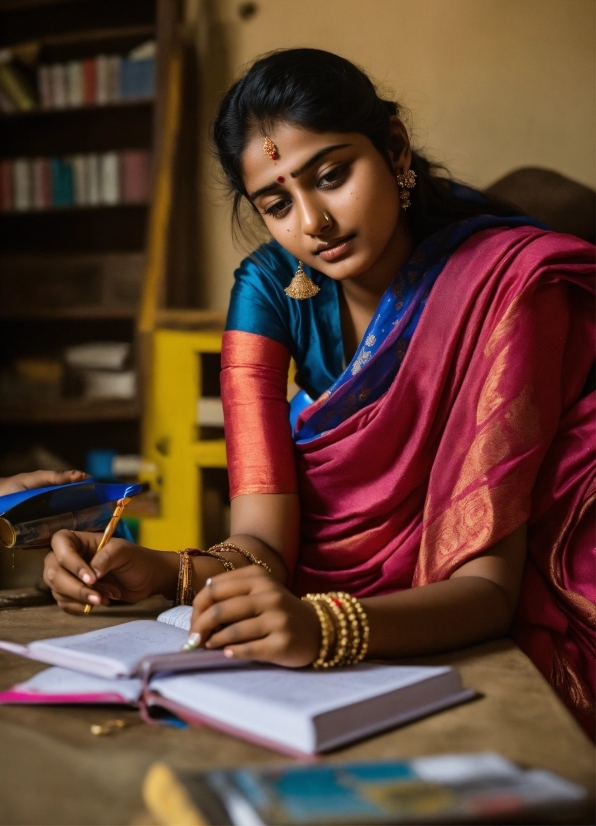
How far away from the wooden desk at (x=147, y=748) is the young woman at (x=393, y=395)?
0.63 feet

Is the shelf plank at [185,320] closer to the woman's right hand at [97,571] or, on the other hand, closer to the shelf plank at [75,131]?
the shelf plank at [75,131]

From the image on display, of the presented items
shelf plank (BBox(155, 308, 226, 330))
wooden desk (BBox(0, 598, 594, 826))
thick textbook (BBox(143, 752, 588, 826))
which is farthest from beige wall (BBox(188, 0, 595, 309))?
thick textbook (BBox(143, 752, 588, 826))

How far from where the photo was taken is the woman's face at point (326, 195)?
48.9 inches

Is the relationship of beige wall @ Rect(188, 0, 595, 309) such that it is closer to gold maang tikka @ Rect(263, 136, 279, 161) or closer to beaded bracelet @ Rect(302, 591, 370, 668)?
gold maang tikka @ Rect(263, 136, 279, 161)

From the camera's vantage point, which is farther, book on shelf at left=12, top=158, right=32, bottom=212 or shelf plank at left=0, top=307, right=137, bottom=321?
book on shelf at left=12, top=158, right=32, bottom=212

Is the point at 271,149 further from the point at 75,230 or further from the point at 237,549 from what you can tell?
the point at 75,230

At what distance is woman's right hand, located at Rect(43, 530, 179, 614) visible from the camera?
3.46 ft

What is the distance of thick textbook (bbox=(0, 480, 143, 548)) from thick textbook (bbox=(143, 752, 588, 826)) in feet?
2.12

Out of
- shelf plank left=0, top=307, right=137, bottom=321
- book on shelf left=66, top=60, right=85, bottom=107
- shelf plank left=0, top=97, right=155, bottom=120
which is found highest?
book on shelf left=66, top=60, right=85, bottom=107

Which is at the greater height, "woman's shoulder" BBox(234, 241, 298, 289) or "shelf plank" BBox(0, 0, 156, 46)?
"shelf plank" BBox(0, 0, 156, 46)

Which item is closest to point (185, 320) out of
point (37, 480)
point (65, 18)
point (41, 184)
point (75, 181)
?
point (75, 181)

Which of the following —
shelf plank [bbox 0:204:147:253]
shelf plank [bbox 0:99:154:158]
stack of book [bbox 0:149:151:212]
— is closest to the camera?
stack of book [bbox 0:149:151:212]

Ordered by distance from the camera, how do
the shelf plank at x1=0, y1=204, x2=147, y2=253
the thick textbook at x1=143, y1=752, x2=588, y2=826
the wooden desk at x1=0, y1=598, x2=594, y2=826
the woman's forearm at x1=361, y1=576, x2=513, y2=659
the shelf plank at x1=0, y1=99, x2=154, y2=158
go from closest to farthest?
the thick textbook at x1=143, y1=752, x2=588, y2=826 → the wooden desk at x1=0, y1=598, x2=594, y2=826 → the woman's forearm at x1=361, y1=576, x2=513, y2=659 → the shelf plank at x1=0, y1=99, x2=154, y2=158 → the shelf plank at x1=0, y1=204, x2=147, y2=253

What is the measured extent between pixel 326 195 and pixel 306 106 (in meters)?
0.13
